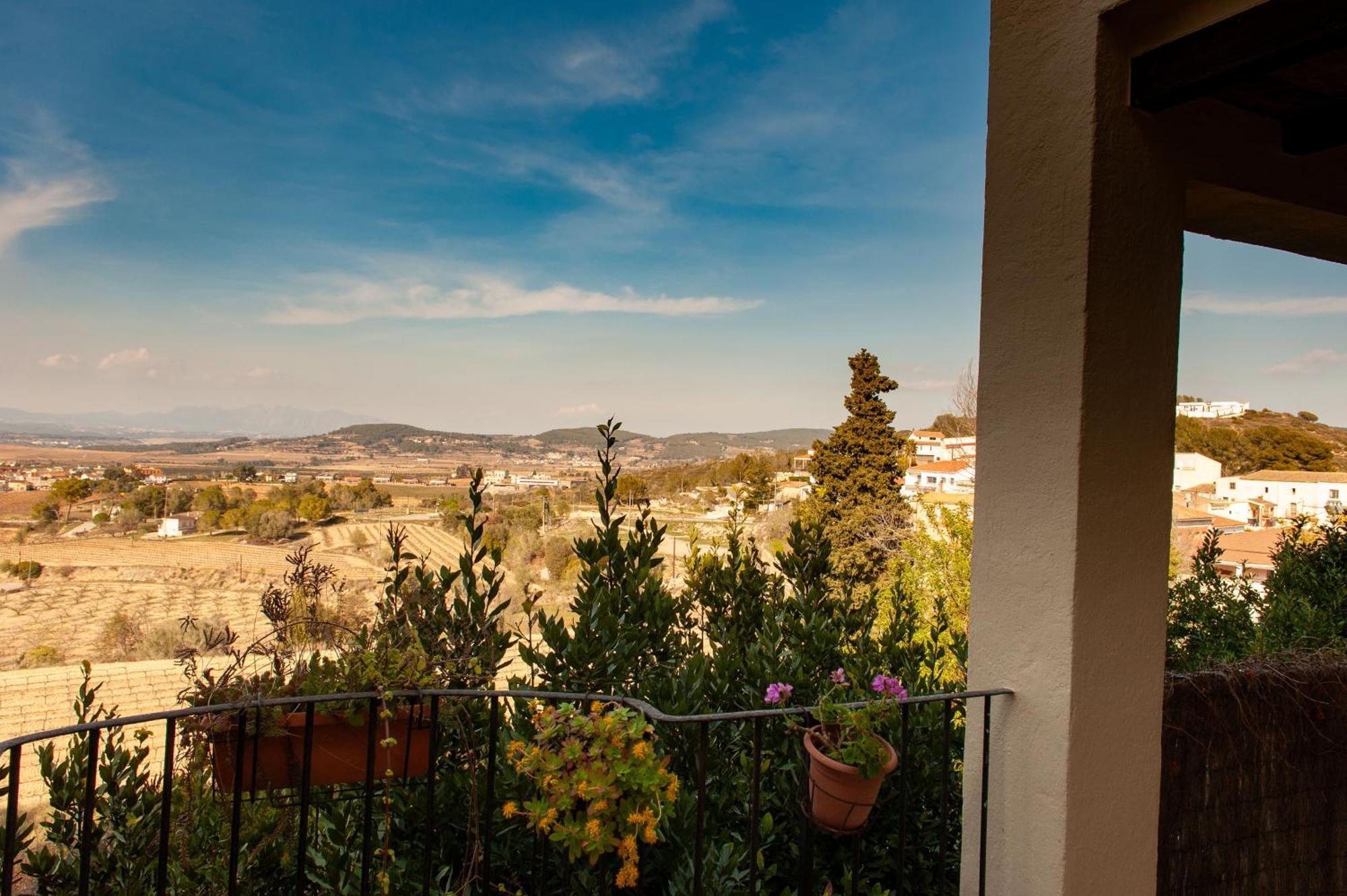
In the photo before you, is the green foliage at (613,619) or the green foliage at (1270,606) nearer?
the green foliage at (613,619)

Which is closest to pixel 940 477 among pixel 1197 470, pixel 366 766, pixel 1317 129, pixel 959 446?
pixel 959 446

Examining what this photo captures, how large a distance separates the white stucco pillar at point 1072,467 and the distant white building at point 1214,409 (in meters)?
11.2

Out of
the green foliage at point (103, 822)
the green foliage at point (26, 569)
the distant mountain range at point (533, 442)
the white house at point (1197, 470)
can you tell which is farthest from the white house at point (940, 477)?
the green foliage at point (26, 569)

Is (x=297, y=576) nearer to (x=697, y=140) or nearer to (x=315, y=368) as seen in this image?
(x=697, y=140)

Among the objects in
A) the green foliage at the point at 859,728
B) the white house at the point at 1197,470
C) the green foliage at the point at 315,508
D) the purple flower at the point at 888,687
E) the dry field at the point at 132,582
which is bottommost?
the dry field at the point at 132,582

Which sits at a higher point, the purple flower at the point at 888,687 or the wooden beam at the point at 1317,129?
the wooden beam at the point at 1317,129

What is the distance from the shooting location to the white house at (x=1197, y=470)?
385 inches

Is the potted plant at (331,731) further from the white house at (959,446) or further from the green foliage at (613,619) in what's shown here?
the white house at (959,446)

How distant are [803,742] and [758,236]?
21.8m

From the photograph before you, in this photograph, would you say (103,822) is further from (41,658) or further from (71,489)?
(71,489)

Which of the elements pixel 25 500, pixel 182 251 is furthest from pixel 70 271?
pixel 25 500

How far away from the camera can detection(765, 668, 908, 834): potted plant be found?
1.51 metres

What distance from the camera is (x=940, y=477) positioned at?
18.3 m

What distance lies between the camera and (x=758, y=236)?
71.7 ft
